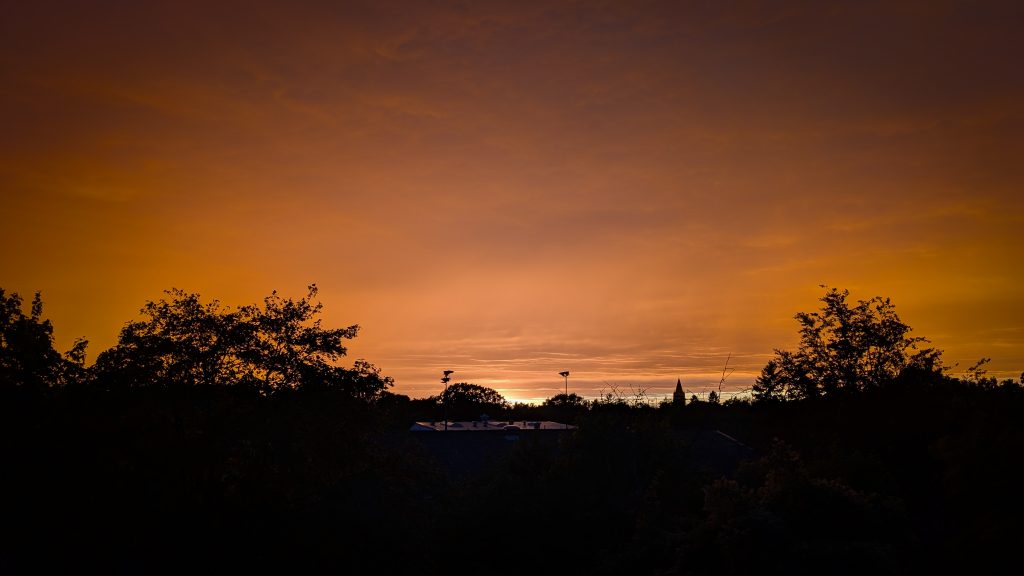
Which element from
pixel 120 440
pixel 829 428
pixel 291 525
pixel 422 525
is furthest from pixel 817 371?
pixel 120 440

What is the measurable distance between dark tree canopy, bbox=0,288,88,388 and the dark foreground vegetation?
0.08m

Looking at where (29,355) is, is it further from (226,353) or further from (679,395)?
(679,395)

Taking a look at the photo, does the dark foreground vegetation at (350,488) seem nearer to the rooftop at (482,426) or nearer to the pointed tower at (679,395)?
the rooftop at (482,426)

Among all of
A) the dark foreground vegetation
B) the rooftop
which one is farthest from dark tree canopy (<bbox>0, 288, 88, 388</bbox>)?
the rooftop

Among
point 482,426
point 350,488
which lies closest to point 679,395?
point 482,426

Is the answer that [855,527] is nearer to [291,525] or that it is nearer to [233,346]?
[291,525]

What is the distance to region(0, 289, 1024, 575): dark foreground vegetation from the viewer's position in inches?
1011

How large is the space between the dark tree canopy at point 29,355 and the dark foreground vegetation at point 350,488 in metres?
0.08

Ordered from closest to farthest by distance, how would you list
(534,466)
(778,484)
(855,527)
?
(855,527)
(778,484)
(534,466)

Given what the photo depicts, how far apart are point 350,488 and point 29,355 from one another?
13.9 metres

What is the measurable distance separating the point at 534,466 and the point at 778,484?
1369 cm

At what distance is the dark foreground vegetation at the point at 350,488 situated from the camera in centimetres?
2569

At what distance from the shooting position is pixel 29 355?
3075cm

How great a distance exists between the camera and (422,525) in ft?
98.1
